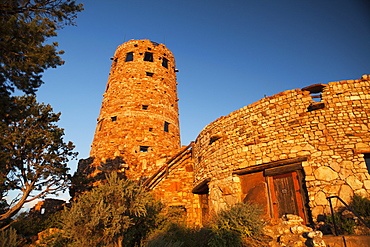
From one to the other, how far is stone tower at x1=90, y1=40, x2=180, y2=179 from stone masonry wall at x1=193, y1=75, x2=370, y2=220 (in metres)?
6.75

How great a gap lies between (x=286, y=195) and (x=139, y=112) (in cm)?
1352

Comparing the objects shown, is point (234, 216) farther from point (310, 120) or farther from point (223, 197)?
point (310, 120)

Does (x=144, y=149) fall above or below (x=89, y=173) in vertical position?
above

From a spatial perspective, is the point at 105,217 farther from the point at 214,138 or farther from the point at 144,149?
the point at 144,149

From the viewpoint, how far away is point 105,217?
6559mm

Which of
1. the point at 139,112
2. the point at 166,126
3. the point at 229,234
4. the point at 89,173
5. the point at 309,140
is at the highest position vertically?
the point at 139,112

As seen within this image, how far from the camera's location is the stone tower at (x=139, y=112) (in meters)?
17.3

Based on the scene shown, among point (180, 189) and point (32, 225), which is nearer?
point (32, 225)

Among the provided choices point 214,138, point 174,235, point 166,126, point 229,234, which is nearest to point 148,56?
point 166,126

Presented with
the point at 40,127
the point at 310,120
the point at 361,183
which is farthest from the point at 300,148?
the point at 40,127

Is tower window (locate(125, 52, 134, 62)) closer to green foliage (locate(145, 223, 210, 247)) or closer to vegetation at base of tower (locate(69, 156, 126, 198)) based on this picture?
vegetation at base of tower (locate(69, 156, 126, 198))

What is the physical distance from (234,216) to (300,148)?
3318 mm

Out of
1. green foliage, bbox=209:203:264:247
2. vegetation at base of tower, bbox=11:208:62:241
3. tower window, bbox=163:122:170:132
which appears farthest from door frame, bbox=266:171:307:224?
tower window, bbox=163:122:170:132

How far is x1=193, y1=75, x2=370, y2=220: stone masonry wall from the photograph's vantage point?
7.43 metres
